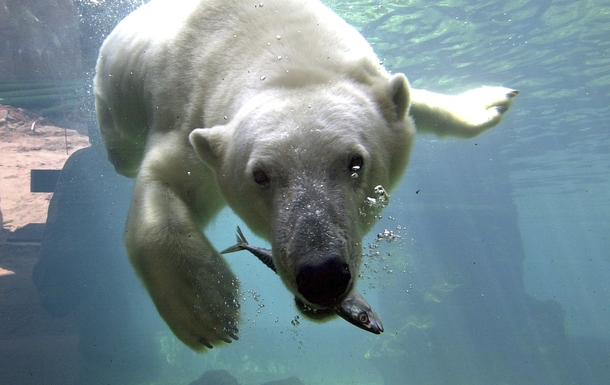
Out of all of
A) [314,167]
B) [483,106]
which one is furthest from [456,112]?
[314,167]

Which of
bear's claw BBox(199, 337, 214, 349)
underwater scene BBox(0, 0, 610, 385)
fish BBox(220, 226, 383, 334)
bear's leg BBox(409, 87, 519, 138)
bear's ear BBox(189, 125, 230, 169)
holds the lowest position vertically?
underwater scene BBox(0, 0, 610, 385)

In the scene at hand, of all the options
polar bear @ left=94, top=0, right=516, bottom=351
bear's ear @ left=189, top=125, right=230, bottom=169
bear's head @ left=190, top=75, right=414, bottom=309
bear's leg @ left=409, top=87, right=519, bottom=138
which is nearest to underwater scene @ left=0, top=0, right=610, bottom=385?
polar bear @ left=94, top=0, right=516, bottom=351

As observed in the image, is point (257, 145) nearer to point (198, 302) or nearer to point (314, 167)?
Answer: point (314, 167)

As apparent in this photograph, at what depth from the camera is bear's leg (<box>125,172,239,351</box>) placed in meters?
2.08

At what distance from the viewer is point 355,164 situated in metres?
1.80

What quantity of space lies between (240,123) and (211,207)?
76 cm

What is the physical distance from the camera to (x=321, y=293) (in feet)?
4.79

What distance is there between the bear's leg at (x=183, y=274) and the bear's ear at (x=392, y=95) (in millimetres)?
1048

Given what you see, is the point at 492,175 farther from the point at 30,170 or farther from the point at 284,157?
the point at 284,157

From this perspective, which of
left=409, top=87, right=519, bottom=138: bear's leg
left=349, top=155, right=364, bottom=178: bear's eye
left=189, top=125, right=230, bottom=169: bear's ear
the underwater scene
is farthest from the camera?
the underwater scene

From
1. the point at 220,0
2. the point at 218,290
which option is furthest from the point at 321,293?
the point at 220,0

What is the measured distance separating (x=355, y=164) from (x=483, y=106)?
6.18 feet

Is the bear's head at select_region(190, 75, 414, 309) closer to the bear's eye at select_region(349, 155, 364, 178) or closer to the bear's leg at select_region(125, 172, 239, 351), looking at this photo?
the bear's eye at select_region(349, 155, 364, 178)

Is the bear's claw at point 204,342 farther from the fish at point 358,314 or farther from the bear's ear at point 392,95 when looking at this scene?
the bear's ear at point 392,95
